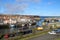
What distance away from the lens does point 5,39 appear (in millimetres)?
13445

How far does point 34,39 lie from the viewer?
16078 mm

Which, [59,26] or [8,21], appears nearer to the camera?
[59,26]

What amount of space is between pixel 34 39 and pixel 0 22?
28155 millimetres

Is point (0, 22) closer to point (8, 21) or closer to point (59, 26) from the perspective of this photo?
point (8, 21)

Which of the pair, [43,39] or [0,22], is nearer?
[43,39]

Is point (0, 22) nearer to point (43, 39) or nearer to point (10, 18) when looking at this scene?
point (10, 18)

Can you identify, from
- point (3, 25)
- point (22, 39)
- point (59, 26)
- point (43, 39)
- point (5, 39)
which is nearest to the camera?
point (5, 39)

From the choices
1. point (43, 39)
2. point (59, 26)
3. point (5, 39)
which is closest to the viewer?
point (5, 39)

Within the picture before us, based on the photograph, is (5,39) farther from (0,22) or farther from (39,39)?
(0,22)

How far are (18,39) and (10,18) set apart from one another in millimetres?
31974

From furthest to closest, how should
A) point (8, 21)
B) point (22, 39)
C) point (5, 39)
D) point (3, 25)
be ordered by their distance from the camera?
point (8, 21), point (3, 25), point (22, 39), point (5, 39)

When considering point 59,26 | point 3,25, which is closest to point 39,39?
point 59,26

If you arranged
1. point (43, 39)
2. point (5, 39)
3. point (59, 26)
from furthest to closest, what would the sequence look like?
1. point (59, 26)
2. point (43, 39)
3. point (5, 39)

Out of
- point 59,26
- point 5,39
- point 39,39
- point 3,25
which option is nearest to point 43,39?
point 39,39
